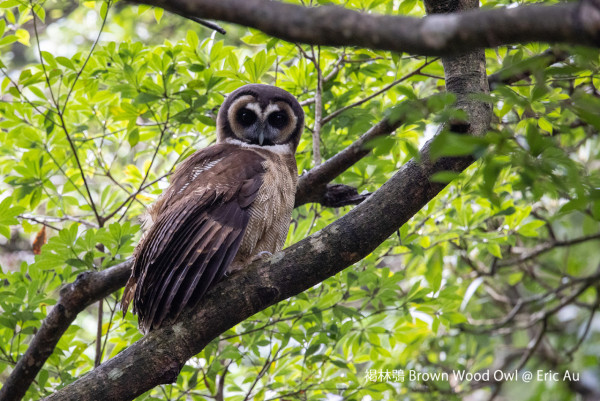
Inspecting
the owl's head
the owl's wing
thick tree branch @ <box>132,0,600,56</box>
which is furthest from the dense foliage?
thick tree branch @ <box>132,0,600,56</box>

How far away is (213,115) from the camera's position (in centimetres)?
483

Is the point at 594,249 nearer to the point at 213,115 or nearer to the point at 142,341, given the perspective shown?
the point at 213,115

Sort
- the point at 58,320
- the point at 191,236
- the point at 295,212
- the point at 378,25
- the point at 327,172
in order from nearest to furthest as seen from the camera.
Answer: the point at 378,25, the point at 191,236, the point at 58,320, the point at 327,172, the point at 295,212

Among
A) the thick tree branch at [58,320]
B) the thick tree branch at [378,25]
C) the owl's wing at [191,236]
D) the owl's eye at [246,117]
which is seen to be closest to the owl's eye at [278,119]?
the owl's eye at [246,117]

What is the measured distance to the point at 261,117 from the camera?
14.7ft

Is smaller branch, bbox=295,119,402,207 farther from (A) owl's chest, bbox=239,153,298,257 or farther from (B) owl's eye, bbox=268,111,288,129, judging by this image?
(B) owl's eye, bbox=268,111,288,129

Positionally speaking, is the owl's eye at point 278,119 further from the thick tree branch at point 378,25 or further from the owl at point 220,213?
the thick tree branch at point 378,25

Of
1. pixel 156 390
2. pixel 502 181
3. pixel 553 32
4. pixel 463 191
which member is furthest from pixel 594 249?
pixel 553 32

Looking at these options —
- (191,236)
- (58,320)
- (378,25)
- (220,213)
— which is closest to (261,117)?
(220,213)

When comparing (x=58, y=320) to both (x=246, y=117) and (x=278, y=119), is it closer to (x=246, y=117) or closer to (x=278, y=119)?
(x=246, y=117)

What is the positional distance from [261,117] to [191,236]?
145cm

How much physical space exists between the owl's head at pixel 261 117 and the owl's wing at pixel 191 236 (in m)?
0.63

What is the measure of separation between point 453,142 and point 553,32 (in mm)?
440

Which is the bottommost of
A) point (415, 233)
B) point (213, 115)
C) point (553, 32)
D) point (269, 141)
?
point (415, 233)
